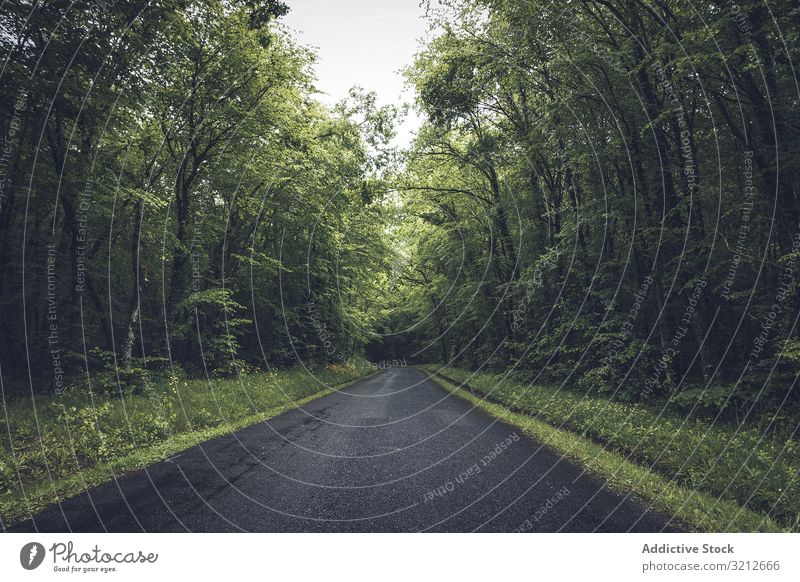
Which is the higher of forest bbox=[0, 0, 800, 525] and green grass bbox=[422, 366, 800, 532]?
forest bbox=[0, 0, 800, 525]

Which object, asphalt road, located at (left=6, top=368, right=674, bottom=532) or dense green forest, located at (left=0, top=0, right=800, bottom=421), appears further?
dense green forest, located at (left=0, top=0, right=800, bottom=421)

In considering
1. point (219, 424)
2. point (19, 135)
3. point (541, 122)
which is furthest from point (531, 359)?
point (19, 135)

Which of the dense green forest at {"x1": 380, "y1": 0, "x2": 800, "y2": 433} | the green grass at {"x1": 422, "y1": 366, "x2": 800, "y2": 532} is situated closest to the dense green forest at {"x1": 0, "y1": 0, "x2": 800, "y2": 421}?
the dense green forest at {"x1": 380, "y1": 0, "x2": 800, "y2": 433}

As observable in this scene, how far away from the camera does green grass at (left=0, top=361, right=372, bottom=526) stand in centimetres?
511

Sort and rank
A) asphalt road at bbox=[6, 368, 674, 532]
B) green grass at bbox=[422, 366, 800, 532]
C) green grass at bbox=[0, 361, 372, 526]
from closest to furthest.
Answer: asphalt road at bbox=[6, 368, 674, 532], green grass at bbox=[422, 366, 800, 532], green grass at bbox=[0, 361, 372, 526]

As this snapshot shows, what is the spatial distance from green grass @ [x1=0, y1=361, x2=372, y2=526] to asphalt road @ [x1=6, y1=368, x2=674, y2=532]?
0.52m

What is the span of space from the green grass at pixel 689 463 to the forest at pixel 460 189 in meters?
0.25

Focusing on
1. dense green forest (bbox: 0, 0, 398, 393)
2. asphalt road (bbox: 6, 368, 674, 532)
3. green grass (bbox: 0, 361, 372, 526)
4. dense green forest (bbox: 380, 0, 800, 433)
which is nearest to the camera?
asphalt road (bbox: 6, 368, 674, 532)

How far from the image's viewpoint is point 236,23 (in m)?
12.9

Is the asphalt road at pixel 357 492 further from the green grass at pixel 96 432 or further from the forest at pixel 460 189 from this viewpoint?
the forest at pixel 460 189

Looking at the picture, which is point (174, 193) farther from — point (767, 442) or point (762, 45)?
point (767, 442)

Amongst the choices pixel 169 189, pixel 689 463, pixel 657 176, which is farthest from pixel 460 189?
pixel 689 463

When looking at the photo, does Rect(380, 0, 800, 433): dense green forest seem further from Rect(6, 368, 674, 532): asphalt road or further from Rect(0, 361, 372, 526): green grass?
Rect(0, 361, 372, 526): green grass
